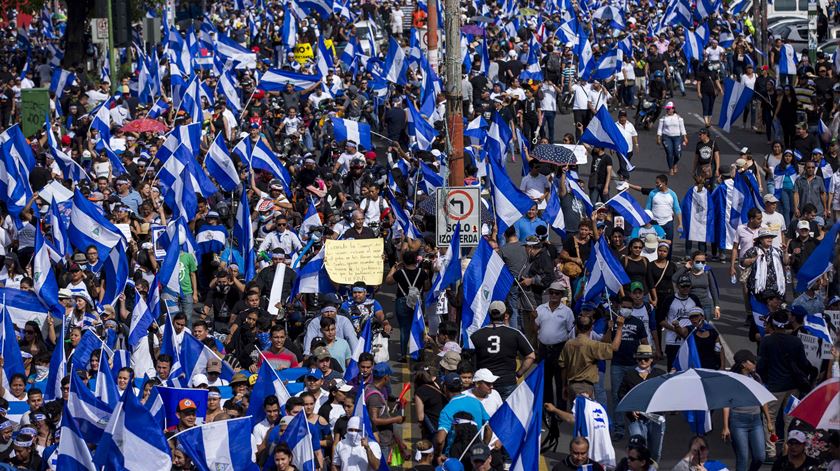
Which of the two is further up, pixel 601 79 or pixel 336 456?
pixel 601 79

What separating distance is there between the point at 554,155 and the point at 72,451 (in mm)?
10393

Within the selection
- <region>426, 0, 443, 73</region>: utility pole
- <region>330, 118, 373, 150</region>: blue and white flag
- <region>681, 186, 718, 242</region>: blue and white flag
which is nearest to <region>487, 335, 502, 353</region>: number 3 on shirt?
<region>681, 186, 718, 242</region>: blue and white flag

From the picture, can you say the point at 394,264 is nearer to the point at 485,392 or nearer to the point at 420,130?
the point at 420,130

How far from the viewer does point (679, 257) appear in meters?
22.5

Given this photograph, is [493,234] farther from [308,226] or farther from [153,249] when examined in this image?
[153,249]

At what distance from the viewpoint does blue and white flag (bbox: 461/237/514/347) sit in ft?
56.8

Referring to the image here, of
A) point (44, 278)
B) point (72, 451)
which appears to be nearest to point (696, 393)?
point (72, 451)

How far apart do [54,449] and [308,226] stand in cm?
735

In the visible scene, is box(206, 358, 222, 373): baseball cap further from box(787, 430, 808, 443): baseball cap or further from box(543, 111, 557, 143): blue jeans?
box(543, 111, 557, 143): blue jeans

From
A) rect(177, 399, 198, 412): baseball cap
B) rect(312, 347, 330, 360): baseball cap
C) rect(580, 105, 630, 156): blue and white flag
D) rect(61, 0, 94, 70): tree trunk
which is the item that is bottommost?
rect(177, 399, 198, 412): baseball cap

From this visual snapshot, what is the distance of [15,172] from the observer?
77.2 feet

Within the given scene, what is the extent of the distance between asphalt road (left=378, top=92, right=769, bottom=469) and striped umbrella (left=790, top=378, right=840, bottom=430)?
11.7ft

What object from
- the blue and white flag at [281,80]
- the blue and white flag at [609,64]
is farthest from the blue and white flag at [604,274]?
the blue and white flag at [609,64]

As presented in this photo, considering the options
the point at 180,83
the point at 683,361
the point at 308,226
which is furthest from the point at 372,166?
the point at 683,361
